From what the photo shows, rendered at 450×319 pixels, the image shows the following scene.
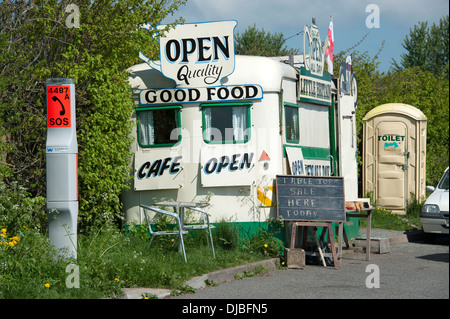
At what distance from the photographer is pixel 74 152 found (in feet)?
27.3

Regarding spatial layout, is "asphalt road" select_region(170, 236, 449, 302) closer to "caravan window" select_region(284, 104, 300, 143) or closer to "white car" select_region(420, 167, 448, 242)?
"white car" select_region(420, 167, 448, 242)

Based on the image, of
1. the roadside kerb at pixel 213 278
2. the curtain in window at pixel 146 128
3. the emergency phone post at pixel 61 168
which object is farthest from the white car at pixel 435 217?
the emergency phone post at pixel 61 168

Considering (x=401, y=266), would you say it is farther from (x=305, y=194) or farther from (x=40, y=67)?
(x=40, y=67)

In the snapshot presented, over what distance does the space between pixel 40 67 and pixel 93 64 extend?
2.53 feet

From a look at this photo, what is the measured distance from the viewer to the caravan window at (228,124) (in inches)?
438

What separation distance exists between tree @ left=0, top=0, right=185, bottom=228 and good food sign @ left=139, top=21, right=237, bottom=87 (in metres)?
0.43

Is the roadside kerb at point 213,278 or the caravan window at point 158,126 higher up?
the caravan window at point 158,126

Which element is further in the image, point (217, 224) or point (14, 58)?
point (217, 224)

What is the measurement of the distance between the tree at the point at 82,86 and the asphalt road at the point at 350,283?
2865mm

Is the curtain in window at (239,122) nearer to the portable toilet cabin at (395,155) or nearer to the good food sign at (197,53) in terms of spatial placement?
the good food sign at (197,53)

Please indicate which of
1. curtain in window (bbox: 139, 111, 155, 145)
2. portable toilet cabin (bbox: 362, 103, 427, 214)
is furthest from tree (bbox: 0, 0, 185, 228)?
portable toilet cabin (bbox: 362, 103, 427, 214)
